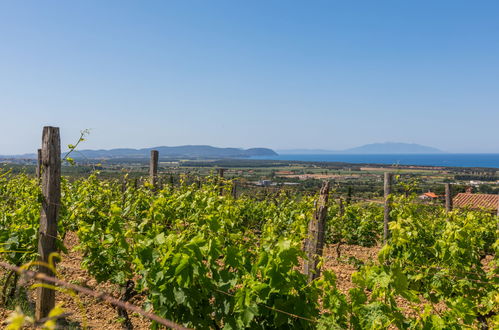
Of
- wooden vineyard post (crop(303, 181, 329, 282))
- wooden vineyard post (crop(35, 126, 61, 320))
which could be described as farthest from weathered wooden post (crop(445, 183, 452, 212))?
wooden vineyard post (crop(35, 126, 61, 320))

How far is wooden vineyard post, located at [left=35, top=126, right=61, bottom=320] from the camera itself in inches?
132

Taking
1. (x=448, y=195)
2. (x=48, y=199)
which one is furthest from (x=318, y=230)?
(x=448, y=195)

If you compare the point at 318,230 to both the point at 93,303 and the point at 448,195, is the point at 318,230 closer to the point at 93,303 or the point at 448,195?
the point at 93,303

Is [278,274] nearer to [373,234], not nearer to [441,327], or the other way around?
[441,327]

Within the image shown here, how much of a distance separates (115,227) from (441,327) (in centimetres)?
276

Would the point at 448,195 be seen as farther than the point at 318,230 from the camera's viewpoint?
Yes

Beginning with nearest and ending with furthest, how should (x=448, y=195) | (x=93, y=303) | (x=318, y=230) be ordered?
(x=318, y=230) → (x=93, y=303) → (x=448, y=195)

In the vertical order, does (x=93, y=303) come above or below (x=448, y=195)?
below

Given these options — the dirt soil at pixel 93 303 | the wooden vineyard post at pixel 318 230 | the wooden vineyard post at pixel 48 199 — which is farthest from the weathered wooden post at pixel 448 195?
the wooden vineyard post at pixel 48 199

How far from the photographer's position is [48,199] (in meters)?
3.39

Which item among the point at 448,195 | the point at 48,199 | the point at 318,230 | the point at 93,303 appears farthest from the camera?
the point at 448,195

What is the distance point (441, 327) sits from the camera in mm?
2379

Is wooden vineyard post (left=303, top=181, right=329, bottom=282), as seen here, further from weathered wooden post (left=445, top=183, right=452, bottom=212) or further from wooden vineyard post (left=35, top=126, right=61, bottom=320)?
weathered wooden post (left=445, top=183, right=452, bottom=212)

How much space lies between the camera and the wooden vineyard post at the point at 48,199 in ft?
11.0
